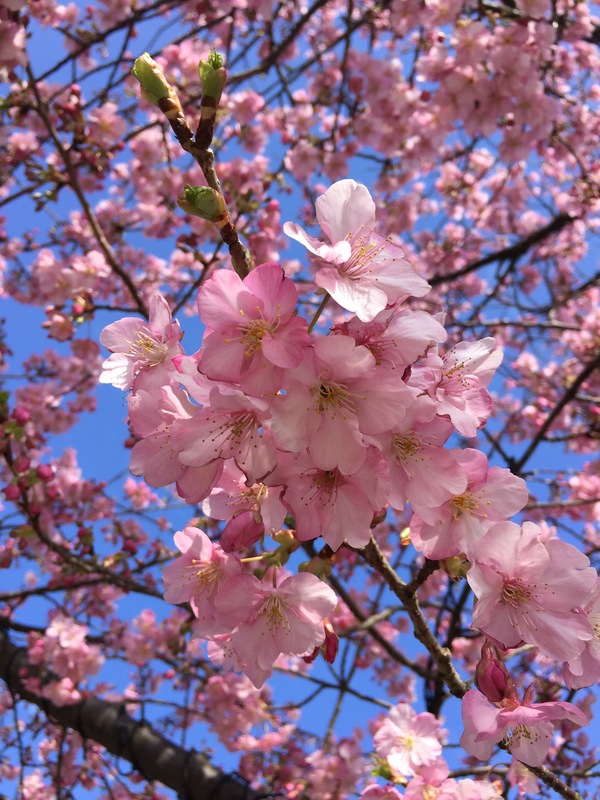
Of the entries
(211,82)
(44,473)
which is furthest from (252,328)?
(44,473)

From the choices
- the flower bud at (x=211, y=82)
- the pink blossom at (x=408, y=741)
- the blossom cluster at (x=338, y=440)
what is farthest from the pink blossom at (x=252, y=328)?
the pink blossom at (x=408, y=741)

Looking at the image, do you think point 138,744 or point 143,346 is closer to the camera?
point 143,346

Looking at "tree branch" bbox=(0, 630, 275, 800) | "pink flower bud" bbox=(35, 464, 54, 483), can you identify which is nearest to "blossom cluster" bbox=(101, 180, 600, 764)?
"tree branch" bbox=(0, 630, 275, 800)

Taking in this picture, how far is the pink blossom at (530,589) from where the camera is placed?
0.91m

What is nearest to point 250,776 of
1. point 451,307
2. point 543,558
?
point 543,558

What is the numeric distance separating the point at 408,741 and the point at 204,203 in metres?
1.59

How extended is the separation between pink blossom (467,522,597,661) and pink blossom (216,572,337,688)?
0.89 ft

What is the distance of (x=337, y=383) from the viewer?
88cm

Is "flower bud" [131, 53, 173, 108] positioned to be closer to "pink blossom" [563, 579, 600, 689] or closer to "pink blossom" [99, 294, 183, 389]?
"pink blossom" [99, 294, 183, 389]

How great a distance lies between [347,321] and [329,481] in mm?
261

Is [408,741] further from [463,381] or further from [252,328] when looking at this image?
[252,328]

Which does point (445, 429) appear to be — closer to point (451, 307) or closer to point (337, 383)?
point (337, 383)

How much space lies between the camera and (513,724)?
0.95 m

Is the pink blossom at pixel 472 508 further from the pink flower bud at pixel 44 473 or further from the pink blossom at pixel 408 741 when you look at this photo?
the pink flower bud at pixel 44 473
